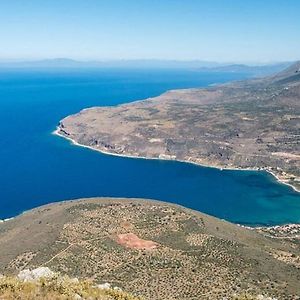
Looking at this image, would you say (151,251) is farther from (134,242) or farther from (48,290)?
(48,290)

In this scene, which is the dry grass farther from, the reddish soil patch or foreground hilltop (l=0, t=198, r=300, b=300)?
the reddish soil patch

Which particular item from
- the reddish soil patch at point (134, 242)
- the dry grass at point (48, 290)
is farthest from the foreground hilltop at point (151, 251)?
the dry grass at point (48, 290)

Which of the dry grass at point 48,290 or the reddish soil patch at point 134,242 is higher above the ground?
the dry grass at point 48,290

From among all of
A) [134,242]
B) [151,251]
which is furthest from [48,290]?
[134,242]

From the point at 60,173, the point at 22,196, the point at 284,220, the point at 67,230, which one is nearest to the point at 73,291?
the point at 67,230

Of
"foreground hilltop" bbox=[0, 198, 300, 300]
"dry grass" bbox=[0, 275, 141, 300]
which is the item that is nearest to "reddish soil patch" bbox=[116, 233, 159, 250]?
"foreground hilltop" bbox=[0, 198, 300, 300]

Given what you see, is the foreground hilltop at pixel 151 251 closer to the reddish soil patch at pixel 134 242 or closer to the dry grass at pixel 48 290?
the reddish soil patch at pixel 134 242
